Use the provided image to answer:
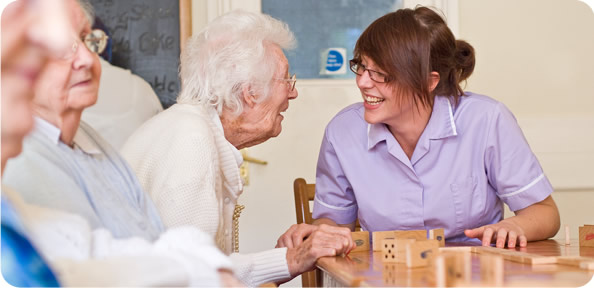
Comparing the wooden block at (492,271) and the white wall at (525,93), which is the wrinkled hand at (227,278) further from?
the white wall at (525,93)

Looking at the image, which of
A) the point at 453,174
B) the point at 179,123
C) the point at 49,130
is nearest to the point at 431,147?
the point at 453,174

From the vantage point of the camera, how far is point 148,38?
2930 mm

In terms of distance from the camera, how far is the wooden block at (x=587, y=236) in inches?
67.7

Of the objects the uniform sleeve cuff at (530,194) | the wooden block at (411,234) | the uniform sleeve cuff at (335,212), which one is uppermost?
the wooden block at (411,234)

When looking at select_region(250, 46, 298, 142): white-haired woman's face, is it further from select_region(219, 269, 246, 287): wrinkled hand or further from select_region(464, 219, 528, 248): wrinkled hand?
select_region(219, 269, 246, 287): wrinkled hand

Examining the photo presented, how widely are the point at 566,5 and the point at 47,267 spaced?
9.92ft

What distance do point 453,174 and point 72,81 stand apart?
1.33m

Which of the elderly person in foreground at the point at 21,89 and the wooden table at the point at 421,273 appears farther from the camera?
the wooden table at the point at 421,273

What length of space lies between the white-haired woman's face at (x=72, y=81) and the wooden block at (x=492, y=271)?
676 millimetres

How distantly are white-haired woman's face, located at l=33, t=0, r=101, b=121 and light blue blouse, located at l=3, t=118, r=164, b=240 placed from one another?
0.04m

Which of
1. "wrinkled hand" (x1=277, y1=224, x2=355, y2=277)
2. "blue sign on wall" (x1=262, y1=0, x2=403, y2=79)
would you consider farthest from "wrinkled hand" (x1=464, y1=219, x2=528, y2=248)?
"blue sign on wall" (x1=262, y1=0, x2=403, y2=79)

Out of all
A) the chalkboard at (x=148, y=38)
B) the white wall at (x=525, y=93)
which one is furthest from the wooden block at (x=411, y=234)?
the chalkboard at (x=148, y=38)

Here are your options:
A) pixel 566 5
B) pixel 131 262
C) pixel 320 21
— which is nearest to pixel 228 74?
pixel 131 262

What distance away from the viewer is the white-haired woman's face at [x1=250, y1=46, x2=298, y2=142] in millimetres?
1922
